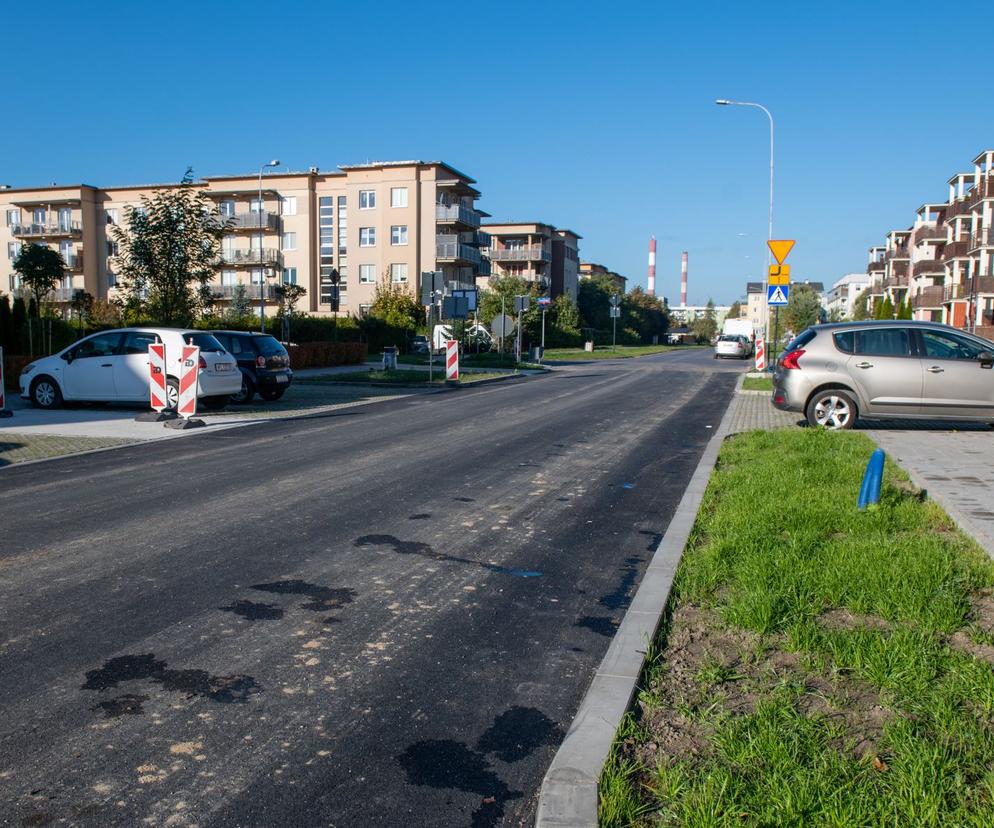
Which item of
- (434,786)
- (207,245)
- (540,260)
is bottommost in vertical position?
(434,786)

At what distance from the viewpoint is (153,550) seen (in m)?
6.12

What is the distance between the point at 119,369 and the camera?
624 inches

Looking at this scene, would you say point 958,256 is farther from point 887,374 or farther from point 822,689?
point 822,689

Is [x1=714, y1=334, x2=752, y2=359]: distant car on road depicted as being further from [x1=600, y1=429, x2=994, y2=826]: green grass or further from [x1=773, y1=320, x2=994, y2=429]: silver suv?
[x1=600, y1=429, x2=994, y2=826]: green grass

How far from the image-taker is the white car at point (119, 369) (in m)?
15.6

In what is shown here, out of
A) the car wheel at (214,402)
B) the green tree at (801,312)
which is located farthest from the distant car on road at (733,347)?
the car wheel at (214,402)

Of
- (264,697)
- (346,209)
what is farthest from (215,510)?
(346,209)

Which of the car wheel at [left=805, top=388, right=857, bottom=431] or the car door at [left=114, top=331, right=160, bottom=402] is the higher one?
the car door at [left=114, top=331, right=160, bottom=402]

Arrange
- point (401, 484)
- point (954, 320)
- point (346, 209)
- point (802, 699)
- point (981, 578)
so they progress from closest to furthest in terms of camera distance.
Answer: point (802, 699) < point (981, 578) < point (401, 484) < point (346, 209) < point (954, 320)

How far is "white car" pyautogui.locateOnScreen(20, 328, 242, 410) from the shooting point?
51.3 feet

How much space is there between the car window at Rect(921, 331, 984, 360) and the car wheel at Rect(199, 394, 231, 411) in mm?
12583

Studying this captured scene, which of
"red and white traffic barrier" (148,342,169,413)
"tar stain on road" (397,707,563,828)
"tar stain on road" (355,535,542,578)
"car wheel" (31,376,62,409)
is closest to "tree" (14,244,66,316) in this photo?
"car wheel" (31,376,62,409)

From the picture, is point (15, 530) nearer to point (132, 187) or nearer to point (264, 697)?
point (264, 697)

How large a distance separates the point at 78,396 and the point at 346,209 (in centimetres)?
4883
